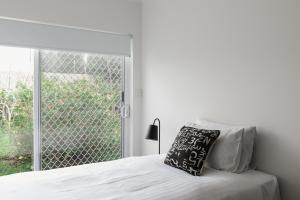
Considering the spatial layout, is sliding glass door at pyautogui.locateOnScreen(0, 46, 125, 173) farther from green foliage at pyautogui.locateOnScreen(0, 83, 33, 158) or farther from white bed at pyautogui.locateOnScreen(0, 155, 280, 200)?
white bed at pyautogui.locateOnScreen(0, 155, 280, 200)

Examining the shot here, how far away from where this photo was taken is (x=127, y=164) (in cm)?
226

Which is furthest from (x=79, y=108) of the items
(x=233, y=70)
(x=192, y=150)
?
(x=233, y=70)

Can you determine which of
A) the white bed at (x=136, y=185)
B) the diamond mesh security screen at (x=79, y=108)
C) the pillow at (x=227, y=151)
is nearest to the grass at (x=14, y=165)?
the diamond mesh security screen at (x=79, y=108)

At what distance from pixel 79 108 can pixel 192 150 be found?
5.33 feet

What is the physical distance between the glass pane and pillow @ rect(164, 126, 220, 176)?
1.64 meters

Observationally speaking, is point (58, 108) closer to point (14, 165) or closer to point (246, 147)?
point (14, 165)

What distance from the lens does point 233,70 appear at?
2.32 m

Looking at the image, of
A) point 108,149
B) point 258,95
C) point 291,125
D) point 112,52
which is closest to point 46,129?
point 108,149

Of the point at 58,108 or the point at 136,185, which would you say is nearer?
the point at 136,185

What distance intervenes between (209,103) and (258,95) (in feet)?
1.68

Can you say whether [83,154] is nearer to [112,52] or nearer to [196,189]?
[112,52]

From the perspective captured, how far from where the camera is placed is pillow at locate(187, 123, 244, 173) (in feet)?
6.75

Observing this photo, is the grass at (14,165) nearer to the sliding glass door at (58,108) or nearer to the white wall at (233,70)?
the sliding glass door at (58,108)

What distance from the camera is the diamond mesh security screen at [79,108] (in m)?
3.00
